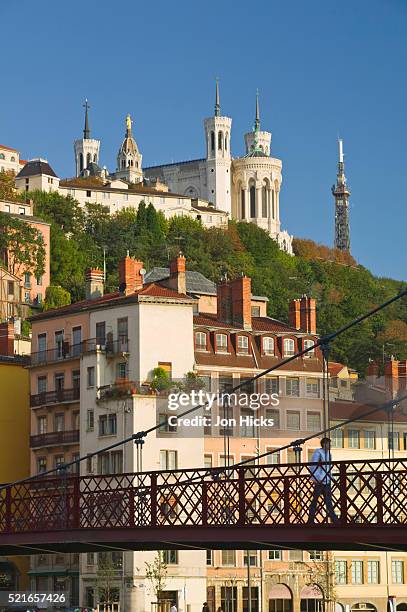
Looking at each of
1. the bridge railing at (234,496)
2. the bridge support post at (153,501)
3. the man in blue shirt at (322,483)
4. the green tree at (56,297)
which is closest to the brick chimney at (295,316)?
the bridge railing at (234,496)

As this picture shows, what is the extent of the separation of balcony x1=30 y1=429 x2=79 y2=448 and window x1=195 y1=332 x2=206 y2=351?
23.8ft

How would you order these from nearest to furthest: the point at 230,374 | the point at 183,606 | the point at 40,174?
the point at 183,606, the point at 230,374, the point at 40,174

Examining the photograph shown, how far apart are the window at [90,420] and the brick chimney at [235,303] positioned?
1067 cm

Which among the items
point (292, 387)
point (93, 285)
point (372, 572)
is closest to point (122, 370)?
point (292, 387)

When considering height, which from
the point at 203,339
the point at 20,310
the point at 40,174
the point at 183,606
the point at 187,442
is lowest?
the point at 183,606

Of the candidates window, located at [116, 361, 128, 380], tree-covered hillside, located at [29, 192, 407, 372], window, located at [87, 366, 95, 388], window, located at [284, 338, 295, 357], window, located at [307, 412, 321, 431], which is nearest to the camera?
window, located at [116, 361, 128, 380]

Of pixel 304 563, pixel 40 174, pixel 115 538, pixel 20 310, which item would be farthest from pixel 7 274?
pixel 115 538

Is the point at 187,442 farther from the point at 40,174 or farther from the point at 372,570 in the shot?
the point at 40,174

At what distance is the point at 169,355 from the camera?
81.3 m

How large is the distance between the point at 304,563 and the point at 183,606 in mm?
7107

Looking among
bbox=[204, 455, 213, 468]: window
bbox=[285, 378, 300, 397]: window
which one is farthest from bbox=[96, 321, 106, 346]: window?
bbox=[285, 378, 300, 397]: window

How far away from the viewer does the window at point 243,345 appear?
284 ft

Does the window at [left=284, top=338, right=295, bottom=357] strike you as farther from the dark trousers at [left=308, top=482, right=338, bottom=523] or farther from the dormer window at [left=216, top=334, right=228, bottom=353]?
the dark trousers at [left=308, top=482, right=338, bottom=523]

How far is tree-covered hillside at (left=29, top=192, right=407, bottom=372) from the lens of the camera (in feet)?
490
